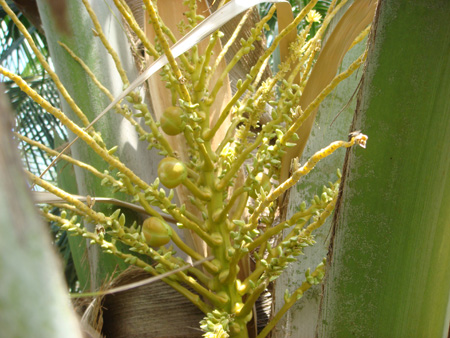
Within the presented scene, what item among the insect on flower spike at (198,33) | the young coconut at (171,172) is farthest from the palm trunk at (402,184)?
the young coconut at (171,172)

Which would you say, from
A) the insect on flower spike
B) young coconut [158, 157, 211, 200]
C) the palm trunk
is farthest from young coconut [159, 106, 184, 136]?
the palm trunk

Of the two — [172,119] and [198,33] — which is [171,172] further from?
[198,33]

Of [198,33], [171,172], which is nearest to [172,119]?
[171,172]

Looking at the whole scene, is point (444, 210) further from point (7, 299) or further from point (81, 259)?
point (81, 259)

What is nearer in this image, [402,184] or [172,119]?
[402,184]

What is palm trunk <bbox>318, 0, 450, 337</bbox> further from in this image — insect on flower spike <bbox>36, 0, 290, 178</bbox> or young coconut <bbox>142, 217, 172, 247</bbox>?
young coconut <bbox>142, 217, 172, 247</bbox>

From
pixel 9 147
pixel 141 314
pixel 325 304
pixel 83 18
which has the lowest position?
pixel 141 314

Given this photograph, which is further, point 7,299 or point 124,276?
point 124,276

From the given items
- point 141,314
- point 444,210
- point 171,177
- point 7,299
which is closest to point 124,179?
point 171,177

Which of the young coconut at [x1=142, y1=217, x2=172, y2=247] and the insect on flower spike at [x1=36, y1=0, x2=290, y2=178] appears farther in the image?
the young coconut at [x1=142, y1=217, x2=172, y2=247]
